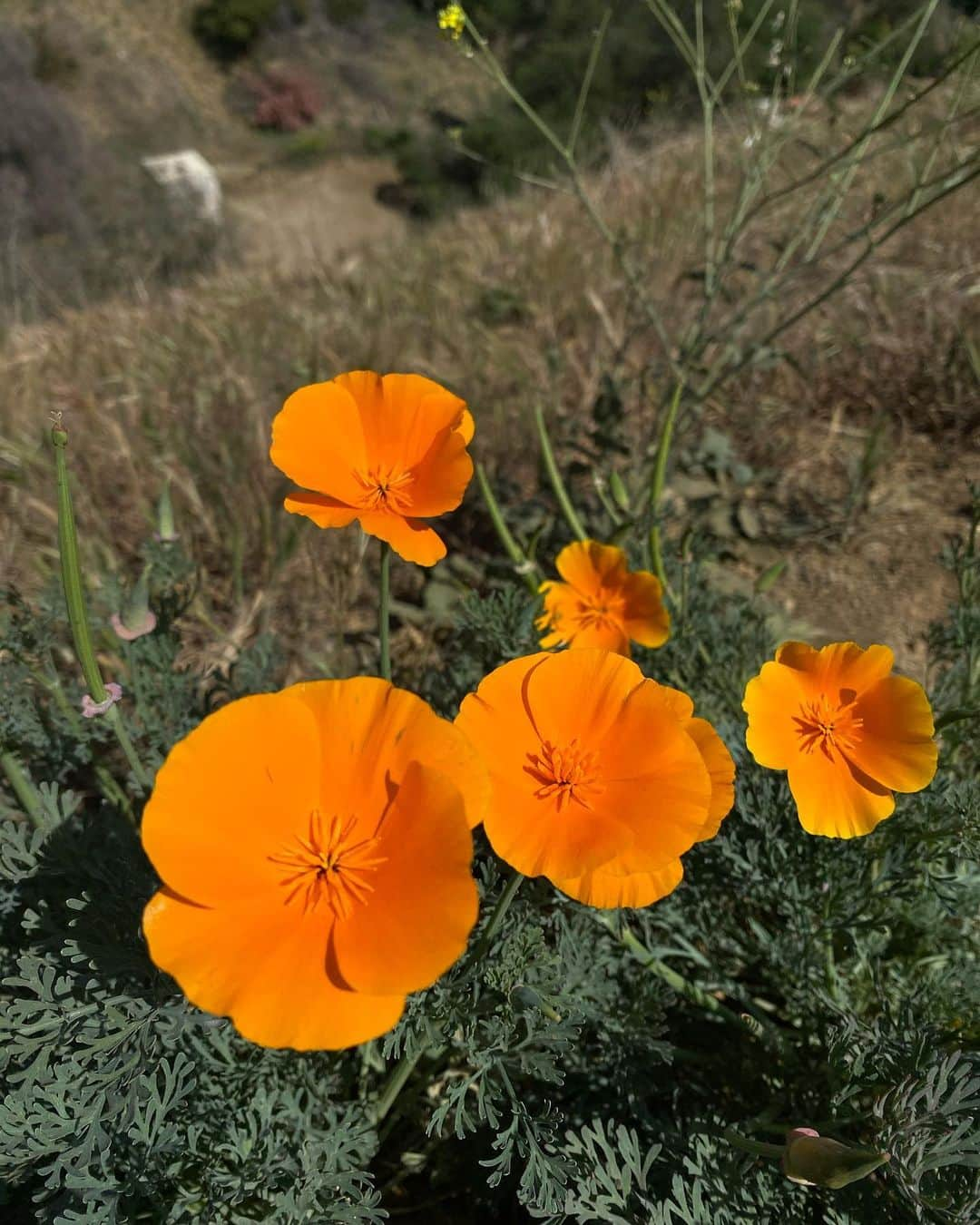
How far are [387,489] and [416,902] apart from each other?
0.53m

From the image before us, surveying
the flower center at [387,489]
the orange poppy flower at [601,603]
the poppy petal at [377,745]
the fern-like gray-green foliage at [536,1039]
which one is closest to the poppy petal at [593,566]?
the orange poppy flower at [601,603]

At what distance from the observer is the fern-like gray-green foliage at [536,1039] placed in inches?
38.9

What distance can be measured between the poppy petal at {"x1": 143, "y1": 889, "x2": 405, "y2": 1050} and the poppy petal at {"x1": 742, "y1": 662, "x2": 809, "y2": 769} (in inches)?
21.2

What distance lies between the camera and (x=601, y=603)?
5.08 ft

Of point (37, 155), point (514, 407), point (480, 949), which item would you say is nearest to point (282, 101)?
point (37, 155)

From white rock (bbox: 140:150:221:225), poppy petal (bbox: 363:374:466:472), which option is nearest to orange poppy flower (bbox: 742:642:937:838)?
poppy petal (bbox: 363:374:466:472)

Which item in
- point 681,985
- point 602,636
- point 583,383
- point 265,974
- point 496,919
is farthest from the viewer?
point 583,383

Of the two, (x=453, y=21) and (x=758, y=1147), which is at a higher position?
(x=453, y=21)

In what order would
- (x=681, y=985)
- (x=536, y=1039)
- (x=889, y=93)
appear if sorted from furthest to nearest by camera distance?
(x=889, y=93) < (x=681, y=985) < (x=536, y=1039)

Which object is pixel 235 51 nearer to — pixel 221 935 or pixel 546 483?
pixel 546 483

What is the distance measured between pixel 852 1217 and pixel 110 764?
153cm

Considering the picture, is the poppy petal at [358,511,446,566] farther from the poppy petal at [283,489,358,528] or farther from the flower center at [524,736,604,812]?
the flower center at [524,736,604,812]

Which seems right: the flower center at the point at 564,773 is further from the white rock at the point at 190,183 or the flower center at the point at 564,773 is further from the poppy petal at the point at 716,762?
the white rock at the point at 190,183

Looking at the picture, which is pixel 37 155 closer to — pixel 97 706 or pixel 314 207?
pixel 314 207
